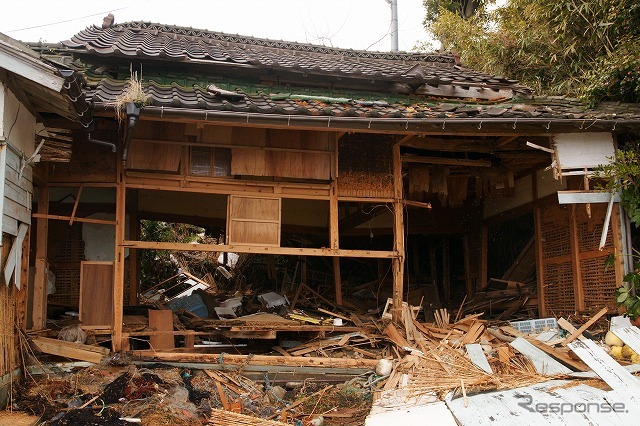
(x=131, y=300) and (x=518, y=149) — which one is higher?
(x=518, y=149)

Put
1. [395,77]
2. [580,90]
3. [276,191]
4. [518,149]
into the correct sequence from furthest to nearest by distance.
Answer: [580,90] → [395,77] → [518,149] → [276,191]

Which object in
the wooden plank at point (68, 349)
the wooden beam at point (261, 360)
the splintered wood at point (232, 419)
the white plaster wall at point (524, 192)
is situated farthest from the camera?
the white plaster wall at point (524, 192)

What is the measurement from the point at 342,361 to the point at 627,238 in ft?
14.9

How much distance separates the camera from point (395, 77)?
33.6 ft

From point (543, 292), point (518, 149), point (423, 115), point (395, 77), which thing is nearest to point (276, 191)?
point (423, 115)

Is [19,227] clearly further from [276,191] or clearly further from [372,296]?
[372,296]

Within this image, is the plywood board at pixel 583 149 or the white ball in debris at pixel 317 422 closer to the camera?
the white ball in debris at pixel 317 422

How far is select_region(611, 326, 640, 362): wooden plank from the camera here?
23.8ft

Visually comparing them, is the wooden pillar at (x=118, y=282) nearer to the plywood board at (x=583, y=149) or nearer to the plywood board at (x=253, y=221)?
the plywood board at (x=253, y=221)

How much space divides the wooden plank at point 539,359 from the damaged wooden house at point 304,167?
74.4 inches

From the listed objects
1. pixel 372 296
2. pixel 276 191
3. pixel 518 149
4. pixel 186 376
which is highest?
pixel 518 149

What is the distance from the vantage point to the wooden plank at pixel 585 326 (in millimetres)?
7596

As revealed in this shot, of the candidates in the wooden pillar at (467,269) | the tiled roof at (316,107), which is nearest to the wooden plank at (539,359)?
the tiled roof at (316,107)

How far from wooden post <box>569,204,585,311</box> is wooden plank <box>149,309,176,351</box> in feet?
20.9
